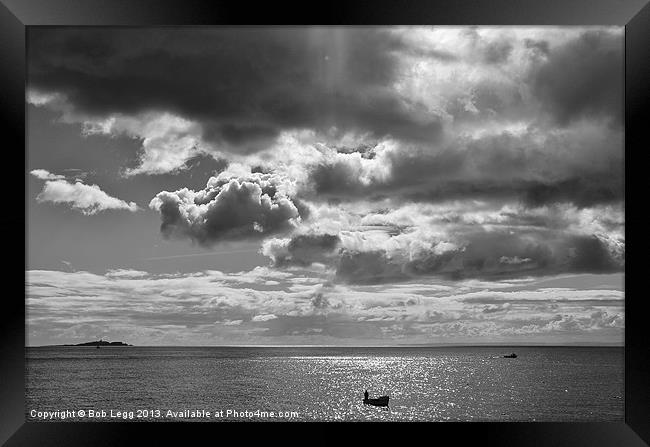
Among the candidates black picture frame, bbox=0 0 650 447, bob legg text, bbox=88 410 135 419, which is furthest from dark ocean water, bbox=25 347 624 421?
black picture frame, bbox=0 0 650 447

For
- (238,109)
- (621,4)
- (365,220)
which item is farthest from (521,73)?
(621,4)

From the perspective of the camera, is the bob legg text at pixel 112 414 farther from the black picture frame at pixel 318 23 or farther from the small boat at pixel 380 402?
the black picture frame at pixel 318 23

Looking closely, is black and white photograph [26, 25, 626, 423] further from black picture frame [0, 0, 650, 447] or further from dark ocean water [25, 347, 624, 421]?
black picture frame [0, 0, 650, 447]

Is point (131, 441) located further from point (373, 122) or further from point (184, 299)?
point (184, 299)

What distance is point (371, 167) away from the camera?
90.4 ft

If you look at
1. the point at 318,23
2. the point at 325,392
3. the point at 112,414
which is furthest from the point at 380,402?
the point at 318,23

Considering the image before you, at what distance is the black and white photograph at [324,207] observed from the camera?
21938 millimetres

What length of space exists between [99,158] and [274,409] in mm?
13719

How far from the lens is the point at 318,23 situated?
4.13 m

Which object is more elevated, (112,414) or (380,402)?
(380,402)

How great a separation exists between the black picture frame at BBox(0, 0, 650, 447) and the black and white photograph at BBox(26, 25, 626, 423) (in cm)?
1087

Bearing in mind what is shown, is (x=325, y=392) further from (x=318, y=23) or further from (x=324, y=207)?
(x=318, y=23)

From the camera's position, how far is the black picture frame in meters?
4.06

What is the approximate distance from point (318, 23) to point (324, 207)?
85.8 ft
